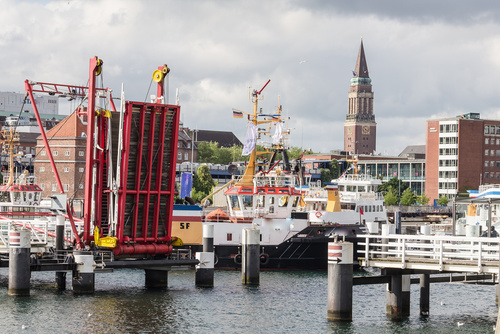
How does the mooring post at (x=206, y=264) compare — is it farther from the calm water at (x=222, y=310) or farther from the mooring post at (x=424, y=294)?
the mooring post at (x=424, y=294)

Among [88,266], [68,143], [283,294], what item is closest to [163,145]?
[88,266]

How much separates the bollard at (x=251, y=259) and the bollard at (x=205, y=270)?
2.94 m

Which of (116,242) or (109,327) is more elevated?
(116,242)

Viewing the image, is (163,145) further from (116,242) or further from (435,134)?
(435,134)

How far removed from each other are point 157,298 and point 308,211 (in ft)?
67.0

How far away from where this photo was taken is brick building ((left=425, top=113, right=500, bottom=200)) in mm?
160250

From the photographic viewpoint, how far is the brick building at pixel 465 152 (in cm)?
16025

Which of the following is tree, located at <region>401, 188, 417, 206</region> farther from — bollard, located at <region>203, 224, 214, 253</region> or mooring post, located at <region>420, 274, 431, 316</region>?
mooring post, located at <region>420, 274, 431, 316</region>

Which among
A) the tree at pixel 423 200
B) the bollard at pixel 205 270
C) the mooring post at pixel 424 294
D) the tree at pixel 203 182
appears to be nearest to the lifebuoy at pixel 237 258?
the bollard at pixel 205 270

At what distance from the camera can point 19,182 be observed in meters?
66.2

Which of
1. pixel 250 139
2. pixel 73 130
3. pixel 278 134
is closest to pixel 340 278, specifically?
pixel 250 139

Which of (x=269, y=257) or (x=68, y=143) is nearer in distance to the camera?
(x=269, y=257)

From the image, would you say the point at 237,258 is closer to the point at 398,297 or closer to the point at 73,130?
the point at 398,297

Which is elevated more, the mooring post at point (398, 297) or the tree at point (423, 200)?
the tree at point (423, 200)
